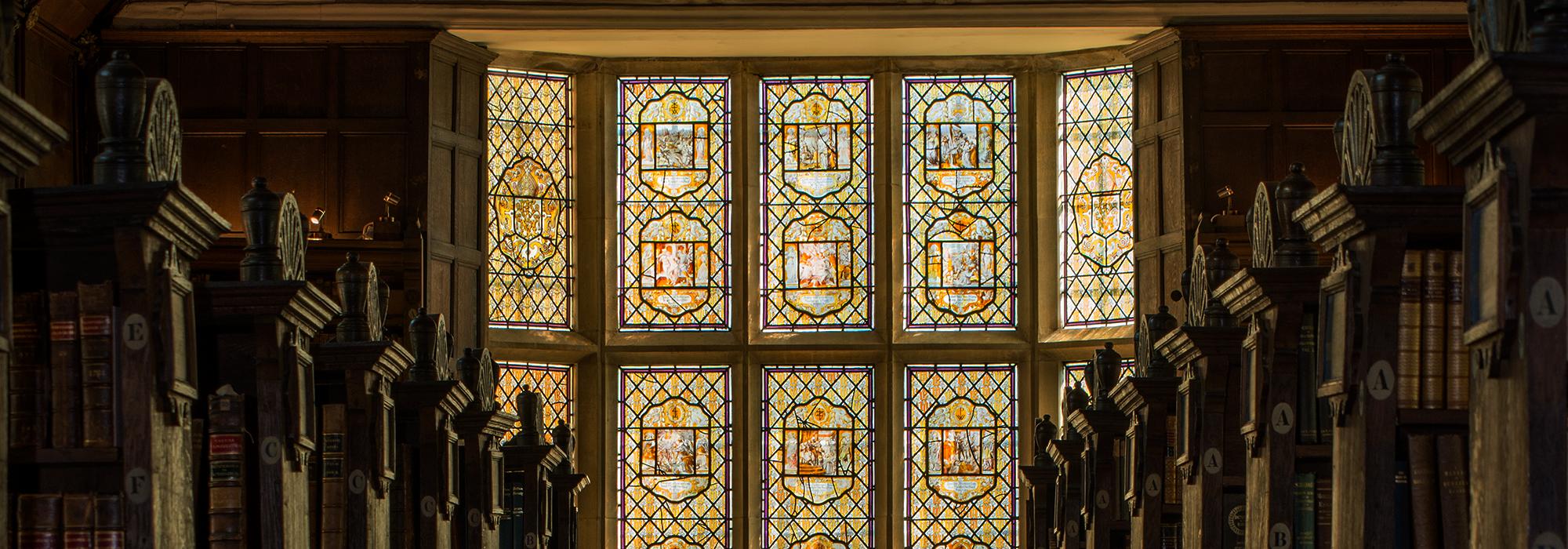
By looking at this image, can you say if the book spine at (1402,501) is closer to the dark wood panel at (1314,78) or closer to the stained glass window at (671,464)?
the dark wood panel at (1314,78)

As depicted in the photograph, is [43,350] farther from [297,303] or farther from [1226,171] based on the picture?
[1226,171]

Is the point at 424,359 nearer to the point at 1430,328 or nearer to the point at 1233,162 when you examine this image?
the point at 1430,328

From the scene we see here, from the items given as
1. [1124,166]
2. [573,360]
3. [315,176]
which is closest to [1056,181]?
[1124,166]

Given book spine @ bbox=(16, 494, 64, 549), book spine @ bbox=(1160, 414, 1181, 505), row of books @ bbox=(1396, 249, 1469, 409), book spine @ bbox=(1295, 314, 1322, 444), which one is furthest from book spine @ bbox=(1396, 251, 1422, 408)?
book spine @ bbox=(1160, 414, 1181, 505)

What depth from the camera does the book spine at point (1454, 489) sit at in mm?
4359

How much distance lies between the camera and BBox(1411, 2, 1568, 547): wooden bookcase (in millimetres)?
→ 3469

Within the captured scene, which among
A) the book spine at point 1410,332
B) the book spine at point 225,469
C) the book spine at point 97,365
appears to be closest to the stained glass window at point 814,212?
the book spine at point 225,469

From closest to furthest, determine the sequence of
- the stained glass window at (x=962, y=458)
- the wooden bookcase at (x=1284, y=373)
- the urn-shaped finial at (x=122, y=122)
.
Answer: the urn-shaped finial at (x=122, y=122) → the wooden bookcase at (x=1284, y=373) → the stained glass window at (x=962, y=458)

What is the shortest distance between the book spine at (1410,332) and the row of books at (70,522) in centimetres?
244

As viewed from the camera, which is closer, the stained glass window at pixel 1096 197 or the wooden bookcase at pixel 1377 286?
the wooden bookcase at pixel 1377 286

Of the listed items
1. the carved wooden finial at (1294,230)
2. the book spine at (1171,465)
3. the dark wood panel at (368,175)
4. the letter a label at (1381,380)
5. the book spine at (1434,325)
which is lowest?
the book spine at (1171,465)

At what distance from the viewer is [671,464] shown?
16219 mm

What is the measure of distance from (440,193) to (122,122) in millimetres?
9864

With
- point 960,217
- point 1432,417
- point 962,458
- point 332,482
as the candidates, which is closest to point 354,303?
point 332,482
